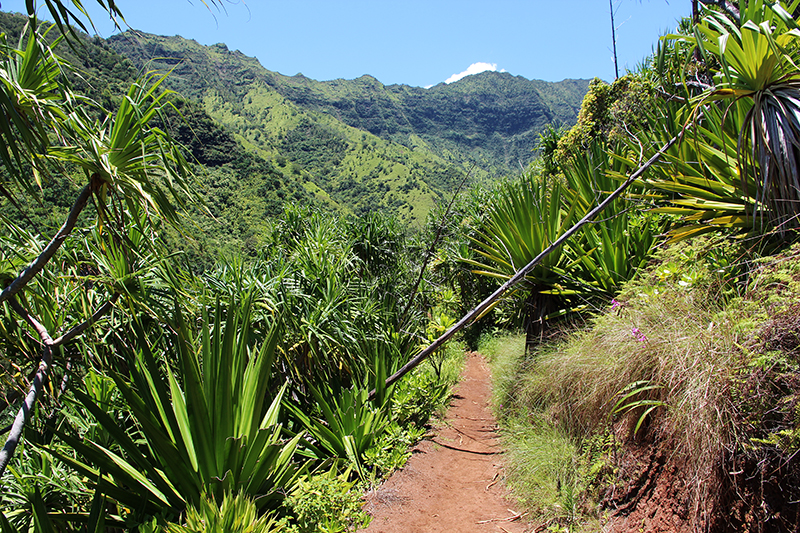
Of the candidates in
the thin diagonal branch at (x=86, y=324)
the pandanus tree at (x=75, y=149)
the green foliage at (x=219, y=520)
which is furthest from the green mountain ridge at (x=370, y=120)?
the green foliage at (x=219, y=520)

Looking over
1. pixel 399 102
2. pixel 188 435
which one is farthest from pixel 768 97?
pixel 399 102

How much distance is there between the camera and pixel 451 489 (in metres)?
3.60

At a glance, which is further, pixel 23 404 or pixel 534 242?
pixel 534 242

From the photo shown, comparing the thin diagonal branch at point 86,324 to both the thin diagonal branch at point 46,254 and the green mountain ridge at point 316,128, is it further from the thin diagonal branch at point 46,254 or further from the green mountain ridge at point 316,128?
the green mountain ridge at point 316,128

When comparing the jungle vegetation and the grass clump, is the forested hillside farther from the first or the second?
the grass clump

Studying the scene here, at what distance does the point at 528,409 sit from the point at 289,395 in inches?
93.1

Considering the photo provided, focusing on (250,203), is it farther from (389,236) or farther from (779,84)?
(779,84)

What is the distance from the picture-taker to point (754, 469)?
1988 mm

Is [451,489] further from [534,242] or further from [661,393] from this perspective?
[534,242]

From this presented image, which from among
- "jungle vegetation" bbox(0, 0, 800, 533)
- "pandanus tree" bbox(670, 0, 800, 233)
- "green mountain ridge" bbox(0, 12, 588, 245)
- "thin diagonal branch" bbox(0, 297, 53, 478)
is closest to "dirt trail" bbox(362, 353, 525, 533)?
"jungle vegetation" bbox(0, 0, 800, 533)

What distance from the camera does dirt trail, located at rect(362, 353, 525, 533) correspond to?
10.1 ft

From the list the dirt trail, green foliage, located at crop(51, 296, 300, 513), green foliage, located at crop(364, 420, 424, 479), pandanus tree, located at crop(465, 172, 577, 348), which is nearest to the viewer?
green foliage, located at crop(51, 296, 300, 513)

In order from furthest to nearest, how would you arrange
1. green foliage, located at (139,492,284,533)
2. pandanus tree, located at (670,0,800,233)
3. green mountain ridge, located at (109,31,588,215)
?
Answer: green mountain ridge, located at (109,31,588,215)
pandanus tree, located at (670,0,800,233)
green foliage, located at (139,492,284,533)

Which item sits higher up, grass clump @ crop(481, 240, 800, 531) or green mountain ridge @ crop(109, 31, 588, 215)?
green mountain ridge @ crop(109, 31, 588, 215)
